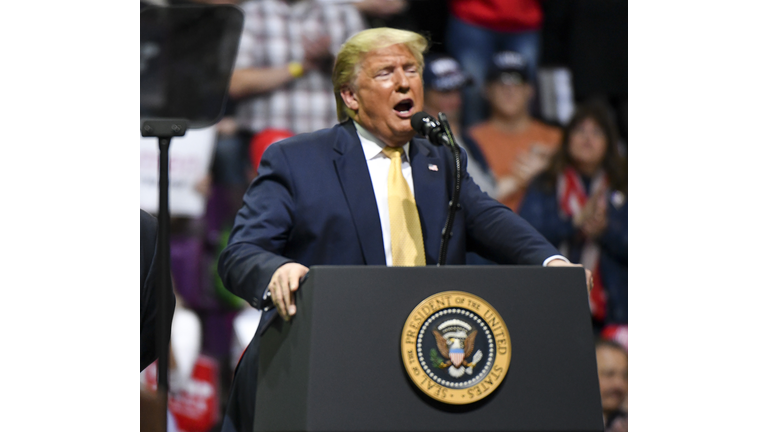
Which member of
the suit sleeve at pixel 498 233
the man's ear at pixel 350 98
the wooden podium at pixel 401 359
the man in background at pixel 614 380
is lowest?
the man in background at pixel 614 380

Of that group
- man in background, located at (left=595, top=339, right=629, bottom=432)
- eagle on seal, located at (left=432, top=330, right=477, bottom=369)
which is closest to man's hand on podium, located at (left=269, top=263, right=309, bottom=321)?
eagle on seal, located at (left=432, top=330, right=477, bottom=369)

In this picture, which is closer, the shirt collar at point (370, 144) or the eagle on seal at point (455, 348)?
the eagle on seal at point (455, 348)

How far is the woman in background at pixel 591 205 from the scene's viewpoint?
3.73 meters

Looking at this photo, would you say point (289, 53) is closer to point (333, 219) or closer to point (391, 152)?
point (391, 152)

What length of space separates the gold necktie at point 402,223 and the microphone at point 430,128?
0.19 meters

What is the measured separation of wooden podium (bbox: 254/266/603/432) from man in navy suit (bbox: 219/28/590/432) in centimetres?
25

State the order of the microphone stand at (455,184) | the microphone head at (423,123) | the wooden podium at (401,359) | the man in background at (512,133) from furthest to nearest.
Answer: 1. the man in background at (512,133)
2. the microphone head at (423,123)
3. the microphone stand at (455,184)
4. the wooden podium at (401,359)

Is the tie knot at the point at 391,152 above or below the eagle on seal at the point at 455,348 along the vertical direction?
above

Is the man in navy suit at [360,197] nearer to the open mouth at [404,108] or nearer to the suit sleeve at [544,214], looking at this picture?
the open mouth at [404,108]

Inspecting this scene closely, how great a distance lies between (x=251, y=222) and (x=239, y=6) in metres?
2.08

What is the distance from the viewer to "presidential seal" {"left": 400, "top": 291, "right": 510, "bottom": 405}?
138 centimetres

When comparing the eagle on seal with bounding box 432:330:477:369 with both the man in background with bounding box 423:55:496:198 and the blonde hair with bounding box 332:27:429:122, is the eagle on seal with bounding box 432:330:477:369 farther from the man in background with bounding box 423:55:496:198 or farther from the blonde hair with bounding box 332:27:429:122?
the man in background with bounding box 423:55:496:198

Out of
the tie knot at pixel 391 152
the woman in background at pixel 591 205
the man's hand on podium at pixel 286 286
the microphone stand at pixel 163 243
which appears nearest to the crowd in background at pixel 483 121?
the woman in background at pixel 591 205

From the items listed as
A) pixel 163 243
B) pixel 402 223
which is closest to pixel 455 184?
pixel 402 223
